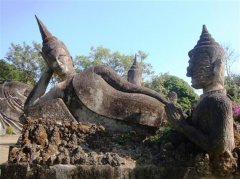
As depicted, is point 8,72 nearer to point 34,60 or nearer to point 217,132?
point 34,60

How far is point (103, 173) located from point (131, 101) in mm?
1551

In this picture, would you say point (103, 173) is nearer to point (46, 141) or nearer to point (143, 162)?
point (143, 162)

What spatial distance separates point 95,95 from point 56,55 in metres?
1.09

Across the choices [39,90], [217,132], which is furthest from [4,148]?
[217,132]

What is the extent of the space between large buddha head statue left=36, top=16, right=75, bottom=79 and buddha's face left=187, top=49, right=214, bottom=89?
7.45 feet

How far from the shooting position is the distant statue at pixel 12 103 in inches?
890

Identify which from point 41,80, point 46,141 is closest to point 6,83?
point 41,80

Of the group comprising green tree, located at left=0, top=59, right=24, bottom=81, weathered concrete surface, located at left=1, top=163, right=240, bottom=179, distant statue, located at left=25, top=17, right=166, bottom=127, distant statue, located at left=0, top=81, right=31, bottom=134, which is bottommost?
weathered concrete surface, located at left=1, top=163, right=240, bottom=179

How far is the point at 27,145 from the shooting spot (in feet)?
16.0

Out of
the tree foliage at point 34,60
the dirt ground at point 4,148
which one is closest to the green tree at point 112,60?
the tree foliage at point 34,60

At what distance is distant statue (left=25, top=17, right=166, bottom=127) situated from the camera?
18.3 feet

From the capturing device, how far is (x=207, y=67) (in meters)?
4.83

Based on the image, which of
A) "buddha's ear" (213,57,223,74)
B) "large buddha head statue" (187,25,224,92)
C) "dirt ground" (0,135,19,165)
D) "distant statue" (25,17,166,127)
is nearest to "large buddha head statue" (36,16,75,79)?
"distant statue" (25,17,166,127)

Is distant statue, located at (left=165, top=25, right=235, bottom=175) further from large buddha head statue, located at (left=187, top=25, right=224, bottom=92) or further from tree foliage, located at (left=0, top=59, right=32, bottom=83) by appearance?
tree foliage, located at (left=0, top=59, right=32, bottom=83)
